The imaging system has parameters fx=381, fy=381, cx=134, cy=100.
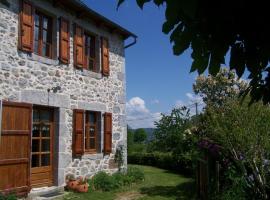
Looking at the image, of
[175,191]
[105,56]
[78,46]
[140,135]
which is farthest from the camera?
[140,135]

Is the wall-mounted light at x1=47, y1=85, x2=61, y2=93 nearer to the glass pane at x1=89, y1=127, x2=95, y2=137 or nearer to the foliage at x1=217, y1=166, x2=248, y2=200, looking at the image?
the glass pane at x1=89, y1=127, x2=95, y2=137

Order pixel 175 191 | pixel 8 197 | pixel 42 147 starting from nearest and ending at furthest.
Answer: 1. pixel 8 197
2. pixel 42 147
3. pixel 175 191

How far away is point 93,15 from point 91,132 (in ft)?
11.9

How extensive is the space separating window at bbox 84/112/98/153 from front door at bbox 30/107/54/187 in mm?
1553

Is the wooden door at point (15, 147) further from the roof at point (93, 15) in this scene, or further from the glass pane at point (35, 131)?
the roof at point (93, 15)

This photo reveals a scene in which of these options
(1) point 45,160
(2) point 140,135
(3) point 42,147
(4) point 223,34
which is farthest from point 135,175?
(2) point 140,135

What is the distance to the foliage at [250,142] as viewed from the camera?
23.7ft

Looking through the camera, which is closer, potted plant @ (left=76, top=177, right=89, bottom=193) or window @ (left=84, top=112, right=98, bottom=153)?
potted plant @ (left=76, top=177, right=89, bottom=193)

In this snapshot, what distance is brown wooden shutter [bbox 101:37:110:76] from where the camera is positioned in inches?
480

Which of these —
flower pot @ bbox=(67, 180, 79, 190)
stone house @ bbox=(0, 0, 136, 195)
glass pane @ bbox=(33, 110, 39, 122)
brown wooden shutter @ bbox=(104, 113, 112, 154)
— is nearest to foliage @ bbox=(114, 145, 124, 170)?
stone house @ bbox=(0, 0, 136, 195)

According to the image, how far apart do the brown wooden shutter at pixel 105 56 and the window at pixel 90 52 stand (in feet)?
0.90

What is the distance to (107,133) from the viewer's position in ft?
39.9

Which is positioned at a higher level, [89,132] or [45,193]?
[89,132]

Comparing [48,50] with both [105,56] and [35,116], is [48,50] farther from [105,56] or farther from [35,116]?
[105,56]
